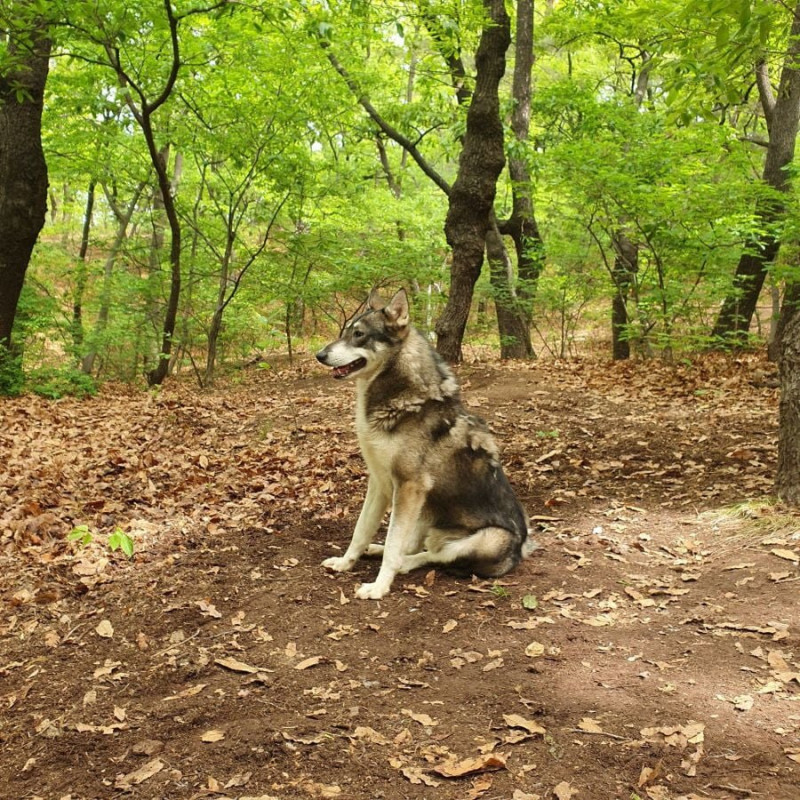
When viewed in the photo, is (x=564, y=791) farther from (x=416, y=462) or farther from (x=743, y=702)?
(x=416, y=462)

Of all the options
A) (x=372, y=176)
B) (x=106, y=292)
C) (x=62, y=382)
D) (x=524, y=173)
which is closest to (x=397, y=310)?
(x=62, y=382)

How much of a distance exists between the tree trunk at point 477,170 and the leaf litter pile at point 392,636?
3145mm

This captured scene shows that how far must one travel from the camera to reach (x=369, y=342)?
485 cm

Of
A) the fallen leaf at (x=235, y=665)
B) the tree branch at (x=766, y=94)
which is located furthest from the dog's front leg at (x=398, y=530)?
the tree branch at (x=766, y=94)

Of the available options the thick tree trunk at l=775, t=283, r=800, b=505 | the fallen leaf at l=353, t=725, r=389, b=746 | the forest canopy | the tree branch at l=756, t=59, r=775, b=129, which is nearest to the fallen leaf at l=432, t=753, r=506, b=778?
the fallen leaf at l=353, t=725, r=389, b=746

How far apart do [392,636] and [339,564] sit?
106cm

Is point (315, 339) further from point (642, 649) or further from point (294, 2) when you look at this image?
point (642, 649)

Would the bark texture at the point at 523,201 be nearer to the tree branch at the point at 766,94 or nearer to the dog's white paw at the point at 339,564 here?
the tree branch at the point at 766,94

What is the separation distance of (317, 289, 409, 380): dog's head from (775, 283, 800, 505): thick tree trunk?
3.09m

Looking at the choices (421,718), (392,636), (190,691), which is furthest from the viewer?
(392,636)

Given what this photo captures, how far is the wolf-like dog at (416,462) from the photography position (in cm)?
481

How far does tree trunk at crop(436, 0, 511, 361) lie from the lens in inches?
378

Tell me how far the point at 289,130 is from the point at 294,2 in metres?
5.17

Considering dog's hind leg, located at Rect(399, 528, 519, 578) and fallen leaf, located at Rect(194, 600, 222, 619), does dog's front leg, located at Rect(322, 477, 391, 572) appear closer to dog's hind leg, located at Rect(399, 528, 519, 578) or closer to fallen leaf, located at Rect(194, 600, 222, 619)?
dog's hind leg, located at Rect(399, 528, 519, 578)
